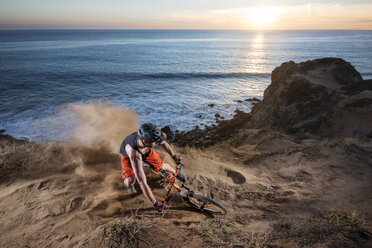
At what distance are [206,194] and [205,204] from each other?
2.78ft

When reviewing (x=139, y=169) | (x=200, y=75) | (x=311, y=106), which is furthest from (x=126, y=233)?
(x=200, y=75)

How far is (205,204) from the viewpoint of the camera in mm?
5328

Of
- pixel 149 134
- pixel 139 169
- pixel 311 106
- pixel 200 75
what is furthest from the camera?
pixel 200 75

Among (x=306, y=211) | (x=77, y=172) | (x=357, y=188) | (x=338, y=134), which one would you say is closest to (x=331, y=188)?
(x=357, y=188)

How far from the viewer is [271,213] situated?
5.18 m

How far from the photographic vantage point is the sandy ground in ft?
12.8

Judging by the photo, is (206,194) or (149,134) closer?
(149,134)

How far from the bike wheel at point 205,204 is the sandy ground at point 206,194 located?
174mm

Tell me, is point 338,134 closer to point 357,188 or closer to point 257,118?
point 257,118

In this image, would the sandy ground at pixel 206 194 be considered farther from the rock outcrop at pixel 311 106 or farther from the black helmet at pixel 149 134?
the rock outcrop at pixel 311 106

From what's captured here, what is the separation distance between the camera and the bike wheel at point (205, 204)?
200 inches

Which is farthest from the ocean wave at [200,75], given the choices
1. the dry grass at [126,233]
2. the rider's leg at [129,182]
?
the dry grass at [126,233]

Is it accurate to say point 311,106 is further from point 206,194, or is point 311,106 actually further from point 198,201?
point 198,201

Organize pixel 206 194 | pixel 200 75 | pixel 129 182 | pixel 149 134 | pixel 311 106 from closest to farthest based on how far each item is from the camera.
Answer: pixel 149 134 → pixel 129 182 → pixel 206 194 → pixel 311 106 → pixel 200 75
